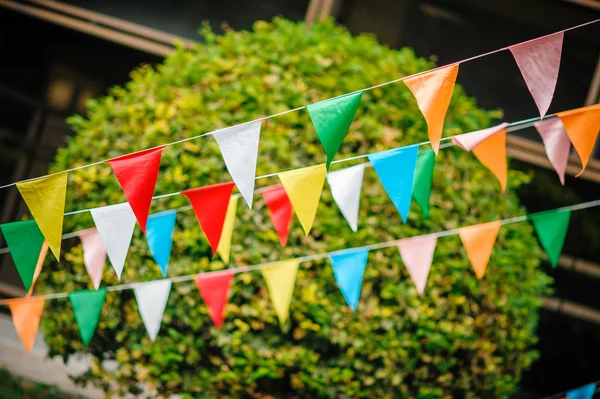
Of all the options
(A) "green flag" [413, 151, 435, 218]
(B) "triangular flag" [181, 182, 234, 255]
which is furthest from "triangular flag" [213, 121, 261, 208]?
(A) "green flag" [413, 151, 435, 218]

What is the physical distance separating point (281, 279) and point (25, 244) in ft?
4.18

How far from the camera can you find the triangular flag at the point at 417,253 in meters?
3.75

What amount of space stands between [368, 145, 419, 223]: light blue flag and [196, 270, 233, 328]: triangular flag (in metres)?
1.28

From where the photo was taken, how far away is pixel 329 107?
9.03 ft

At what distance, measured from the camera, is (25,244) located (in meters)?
3.36

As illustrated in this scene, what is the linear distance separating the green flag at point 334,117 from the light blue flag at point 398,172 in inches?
12.7

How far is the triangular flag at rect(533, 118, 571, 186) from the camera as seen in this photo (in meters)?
3.14


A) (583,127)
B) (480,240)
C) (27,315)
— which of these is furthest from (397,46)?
(27,315)

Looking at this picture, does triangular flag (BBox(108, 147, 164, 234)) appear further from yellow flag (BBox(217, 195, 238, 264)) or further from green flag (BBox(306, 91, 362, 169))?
yellow flag (BBox(217, 195, 238, 264))

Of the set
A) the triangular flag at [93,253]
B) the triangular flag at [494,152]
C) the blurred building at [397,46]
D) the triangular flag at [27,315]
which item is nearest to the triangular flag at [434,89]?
the triangular flag at [494,152]

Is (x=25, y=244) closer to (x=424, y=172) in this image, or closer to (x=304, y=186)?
(x=304, y=186)

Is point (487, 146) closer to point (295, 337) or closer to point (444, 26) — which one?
point (295, 337)

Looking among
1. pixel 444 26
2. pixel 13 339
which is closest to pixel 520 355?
pixel 444 26

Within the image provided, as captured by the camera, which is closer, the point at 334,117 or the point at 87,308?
the point at 334,117
